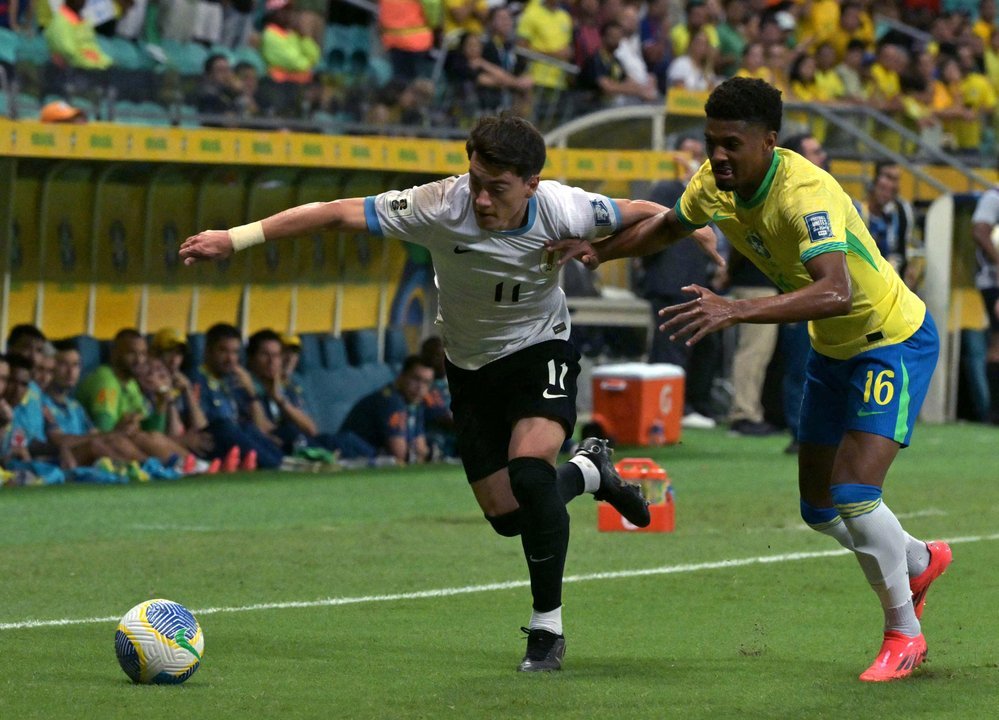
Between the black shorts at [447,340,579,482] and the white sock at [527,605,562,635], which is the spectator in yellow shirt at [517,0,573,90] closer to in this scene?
the black shorts at [447,340,579,482]

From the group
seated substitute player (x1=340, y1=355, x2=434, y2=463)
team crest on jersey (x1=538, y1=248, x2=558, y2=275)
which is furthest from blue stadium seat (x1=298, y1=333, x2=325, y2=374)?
team crest on jersey (x1=538, y1=248, x2=558, y2=275)

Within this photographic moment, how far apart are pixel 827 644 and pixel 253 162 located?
7643 mm

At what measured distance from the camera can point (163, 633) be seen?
20.1ft

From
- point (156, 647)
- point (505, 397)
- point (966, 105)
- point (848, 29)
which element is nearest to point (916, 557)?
point (505, 397)

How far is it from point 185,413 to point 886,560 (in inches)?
320

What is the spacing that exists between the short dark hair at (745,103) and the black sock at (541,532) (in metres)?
1.42

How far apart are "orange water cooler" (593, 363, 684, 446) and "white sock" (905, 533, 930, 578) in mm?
8684

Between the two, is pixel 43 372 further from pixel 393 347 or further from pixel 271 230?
pixel 271 230

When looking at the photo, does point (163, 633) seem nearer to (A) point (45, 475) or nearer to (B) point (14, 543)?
(B) point (14, 543)

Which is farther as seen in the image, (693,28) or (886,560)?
(693,28)

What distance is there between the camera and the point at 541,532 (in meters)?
6.55

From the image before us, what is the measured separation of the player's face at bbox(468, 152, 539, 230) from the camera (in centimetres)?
643

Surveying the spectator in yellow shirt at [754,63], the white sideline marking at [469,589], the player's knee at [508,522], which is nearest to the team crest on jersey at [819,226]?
the player's knee at [508,522]

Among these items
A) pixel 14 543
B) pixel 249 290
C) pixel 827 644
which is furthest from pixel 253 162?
pixel 827 644
